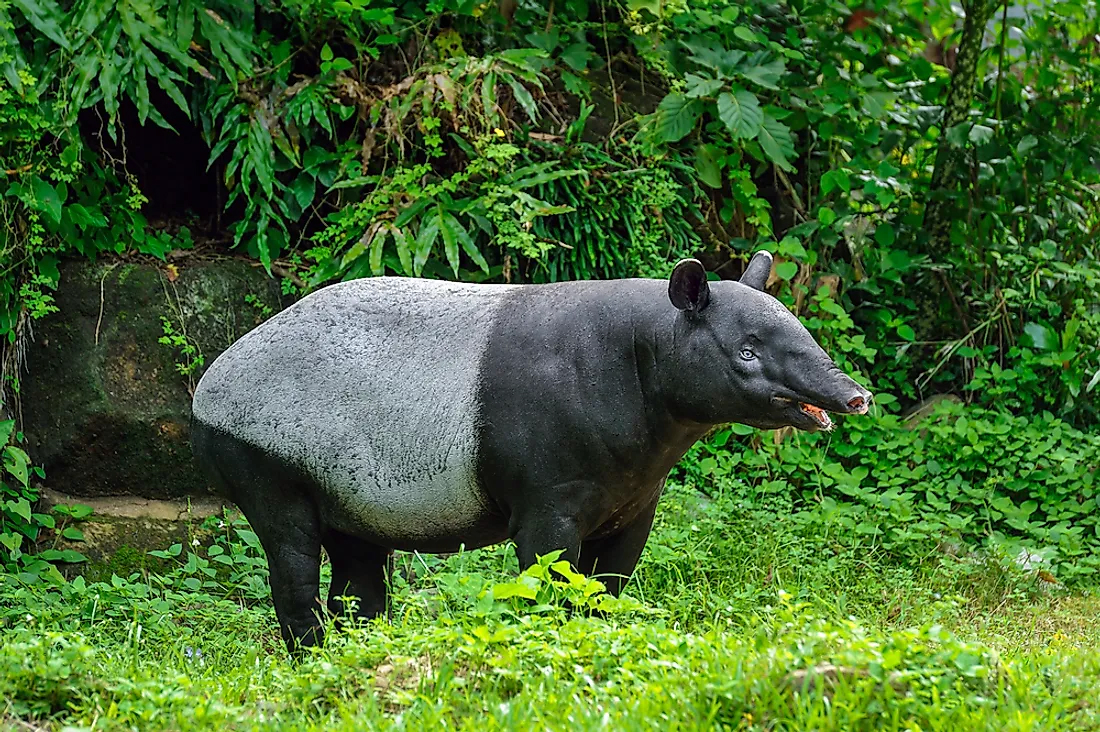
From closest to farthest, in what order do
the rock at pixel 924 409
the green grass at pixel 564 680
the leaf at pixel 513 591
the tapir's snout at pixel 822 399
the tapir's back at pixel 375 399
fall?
the green grass at pixel 564 680, the leaf at pixel 513 591, the tapir's snout at pixel 822 399, the tapir's back at pixel 375 399, the rock at pixel 924 409

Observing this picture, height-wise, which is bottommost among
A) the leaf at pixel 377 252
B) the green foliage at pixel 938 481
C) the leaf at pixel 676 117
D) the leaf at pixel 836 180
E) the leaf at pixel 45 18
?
the green foliage at pixel 938 481

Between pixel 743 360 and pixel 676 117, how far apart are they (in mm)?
4260

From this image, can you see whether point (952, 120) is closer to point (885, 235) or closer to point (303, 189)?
point (885, 235)

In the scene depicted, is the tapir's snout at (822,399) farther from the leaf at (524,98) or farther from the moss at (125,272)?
the moss at (125,272)

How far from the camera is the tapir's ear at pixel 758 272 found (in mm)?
5066

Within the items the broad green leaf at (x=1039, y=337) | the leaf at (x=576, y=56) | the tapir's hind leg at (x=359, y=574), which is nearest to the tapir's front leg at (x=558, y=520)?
the tapir's hind leg at (x=359, y=574)

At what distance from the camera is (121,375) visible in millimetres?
7637

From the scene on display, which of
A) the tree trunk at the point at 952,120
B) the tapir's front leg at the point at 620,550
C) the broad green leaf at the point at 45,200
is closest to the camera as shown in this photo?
the tapir's front leg at the point at 620,550

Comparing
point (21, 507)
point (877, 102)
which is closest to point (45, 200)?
point (21, 507)

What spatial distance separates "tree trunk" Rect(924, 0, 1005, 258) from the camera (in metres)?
9.44

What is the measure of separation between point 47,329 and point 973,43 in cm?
688

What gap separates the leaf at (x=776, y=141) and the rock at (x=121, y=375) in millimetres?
3502

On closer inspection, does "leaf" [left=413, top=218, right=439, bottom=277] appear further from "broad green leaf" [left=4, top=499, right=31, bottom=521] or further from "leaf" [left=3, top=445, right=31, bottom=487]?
"broad green leaf" [left=4, top=499, right=31, bottom=521]

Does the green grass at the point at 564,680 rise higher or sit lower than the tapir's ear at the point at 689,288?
lower
